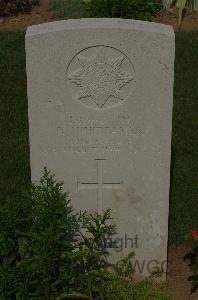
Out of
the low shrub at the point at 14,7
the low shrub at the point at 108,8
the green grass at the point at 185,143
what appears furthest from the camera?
the low shrub at the point at 14,7

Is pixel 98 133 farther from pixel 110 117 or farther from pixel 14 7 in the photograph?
pixel 14 7

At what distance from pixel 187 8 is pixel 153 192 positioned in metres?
6.33

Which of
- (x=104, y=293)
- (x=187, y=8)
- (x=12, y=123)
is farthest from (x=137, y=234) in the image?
(x=187, y=8)

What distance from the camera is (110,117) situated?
5.06 meters

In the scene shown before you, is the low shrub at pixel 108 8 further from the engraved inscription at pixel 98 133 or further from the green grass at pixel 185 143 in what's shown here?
the engraved inscription at pixel 98 133

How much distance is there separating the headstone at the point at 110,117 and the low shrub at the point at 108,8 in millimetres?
5310

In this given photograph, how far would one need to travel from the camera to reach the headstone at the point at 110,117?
15.8ft

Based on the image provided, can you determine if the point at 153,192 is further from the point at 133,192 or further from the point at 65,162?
the point at 65,162

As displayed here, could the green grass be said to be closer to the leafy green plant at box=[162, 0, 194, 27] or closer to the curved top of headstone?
the leafy green plant at box=[162, 0, 194, 27]

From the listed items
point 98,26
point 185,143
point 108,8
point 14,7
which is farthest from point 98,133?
point 14,7

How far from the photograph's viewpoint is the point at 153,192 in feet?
17.5

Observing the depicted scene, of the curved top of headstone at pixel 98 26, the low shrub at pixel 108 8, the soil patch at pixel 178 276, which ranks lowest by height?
the soil patch at pixel 178 276

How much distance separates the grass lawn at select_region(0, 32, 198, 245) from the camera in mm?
6672

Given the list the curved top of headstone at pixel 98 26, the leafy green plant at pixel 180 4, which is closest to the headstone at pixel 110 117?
the curved top of headstone at pixel 98 26
